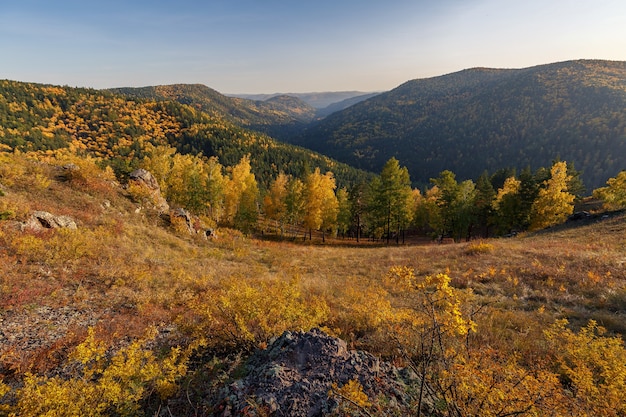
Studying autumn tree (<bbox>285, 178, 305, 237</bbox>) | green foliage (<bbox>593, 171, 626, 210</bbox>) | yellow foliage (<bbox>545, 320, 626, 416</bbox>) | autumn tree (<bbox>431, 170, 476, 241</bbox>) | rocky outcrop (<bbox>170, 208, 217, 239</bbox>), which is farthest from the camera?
autumn tree (<bbox>285, 178, 305, 237</bbox>)

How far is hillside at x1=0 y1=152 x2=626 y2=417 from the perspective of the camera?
412 cm

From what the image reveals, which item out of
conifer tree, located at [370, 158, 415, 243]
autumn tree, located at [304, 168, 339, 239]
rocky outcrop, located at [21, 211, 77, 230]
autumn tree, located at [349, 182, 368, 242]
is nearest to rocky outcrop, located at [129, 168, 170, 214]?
rocky outcrop, located at [21, 211, 77, 230]

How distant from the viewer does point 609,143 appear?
146 meters

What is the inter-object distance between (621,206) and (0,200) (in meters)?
49.0

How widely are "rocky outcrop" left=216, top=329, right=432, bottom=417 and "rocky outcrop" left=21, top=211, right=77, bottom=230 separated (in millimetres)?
13188

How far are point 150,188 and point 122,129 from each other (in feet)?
533

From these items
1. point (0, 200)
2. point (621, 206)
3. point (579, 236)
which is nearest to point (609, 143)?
point (621, 206)

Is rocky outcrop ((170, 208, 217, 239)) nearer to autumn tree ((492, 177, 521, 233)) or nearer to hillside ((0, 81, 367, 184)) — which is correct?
autumn tree ((492, 177, 521, 233))

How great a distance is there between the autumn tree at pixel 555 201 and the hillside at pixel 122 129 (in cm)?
10463

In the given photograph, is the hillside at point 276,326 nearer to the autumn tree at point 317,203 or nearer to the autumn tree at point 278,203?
the autumn tree at point 317,203

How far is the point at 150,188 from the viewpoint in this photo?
941 inches

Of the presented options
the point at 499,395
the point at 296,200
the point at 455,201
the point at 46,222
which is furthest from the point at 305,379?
the point at 455,201

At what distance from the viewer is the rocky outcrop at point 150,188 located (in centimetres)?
2211

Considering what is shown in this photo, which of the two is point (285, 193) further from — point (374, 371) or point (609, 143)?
point (609, 143)
